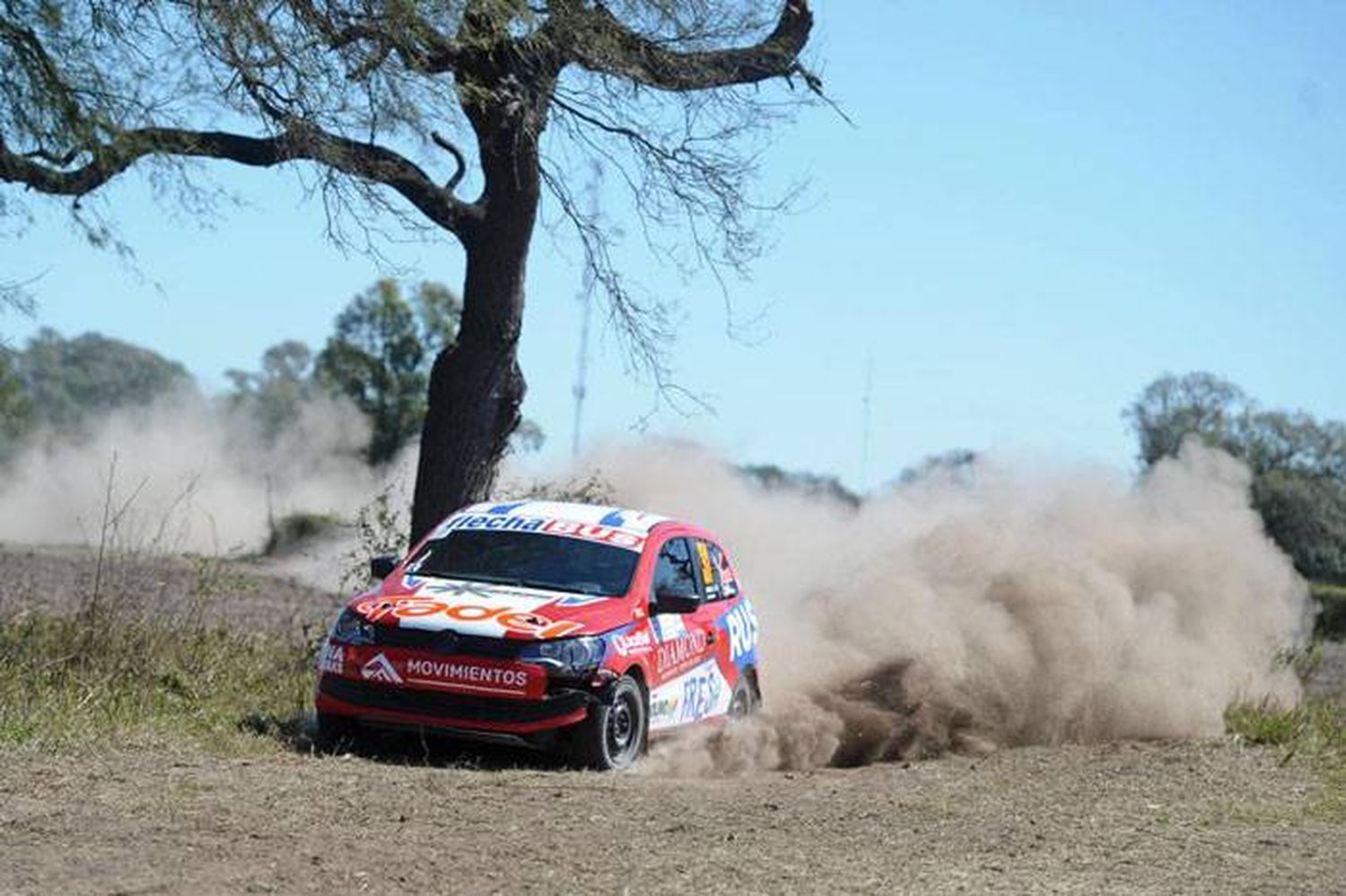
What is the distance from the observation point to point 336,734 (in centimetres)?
1268

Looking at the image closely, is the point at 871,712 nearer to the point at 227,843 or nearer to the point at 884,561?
the point at 884,561

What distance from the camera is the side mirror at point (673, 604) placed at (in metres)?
13.4

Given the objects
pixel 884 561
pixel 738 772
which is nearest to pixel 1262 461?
pixel 884 561

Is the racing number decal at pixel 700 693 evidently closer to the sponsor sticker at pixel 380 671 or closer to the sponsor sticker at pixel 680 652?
the sponsor sticker at pixel 680 652

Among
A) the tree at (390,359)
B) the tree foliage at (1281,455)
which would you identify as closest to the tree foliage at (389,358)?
the tree at (390,359)

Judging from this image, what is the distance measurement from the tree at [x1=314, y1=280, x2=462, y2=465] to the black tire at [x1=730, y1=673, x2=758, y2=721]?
3537cm

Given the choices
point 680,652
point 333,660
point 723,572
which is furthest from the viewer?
point 723,572

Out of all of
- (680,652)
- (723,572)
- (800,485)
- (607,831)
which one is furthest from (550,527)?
(800,485)

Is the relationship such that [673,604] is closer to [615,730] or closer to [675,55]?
[615,730]

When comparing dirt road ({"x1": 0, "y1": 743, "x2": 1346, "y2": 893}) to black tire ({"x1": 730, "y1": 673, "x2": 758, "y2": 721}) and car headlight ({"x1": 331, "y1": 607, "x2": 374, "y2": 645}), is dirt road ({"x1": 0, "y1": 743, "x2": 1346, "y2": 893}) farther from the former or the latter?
black tire ({"x1": 730, "y1": 673, "x2": 758, "y2": 721})

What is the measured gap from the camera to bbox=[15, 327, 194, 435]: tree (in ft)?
294

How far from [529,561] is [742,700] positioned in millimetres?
2438

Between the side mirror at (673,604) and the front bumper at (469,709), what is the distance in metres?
1.28

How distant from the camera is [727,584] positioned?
1548cm
